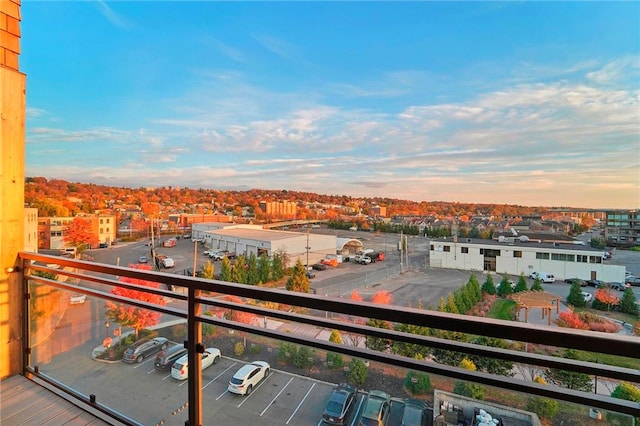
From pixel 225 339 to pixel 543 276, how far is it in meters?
12.6

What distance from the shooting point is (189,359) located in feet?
4.55

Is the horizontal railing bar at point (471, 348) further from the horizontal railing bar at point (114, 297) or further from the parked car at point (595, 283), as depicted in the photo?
the parked car at point (595, 283)

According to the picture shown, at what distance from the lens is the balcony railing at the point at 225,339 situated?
2.58 feet

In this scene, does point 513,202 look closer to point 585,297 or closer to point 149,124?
point 585,297

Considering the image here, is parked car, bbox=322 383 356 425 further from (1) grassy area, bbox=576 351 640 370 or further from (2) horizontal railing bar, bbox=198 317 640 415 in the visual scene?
(1) grassy area, bbox=576 351 640 370

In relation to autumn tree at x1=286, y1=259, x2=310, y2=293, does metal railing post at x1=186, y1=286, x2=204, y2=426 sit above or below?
above

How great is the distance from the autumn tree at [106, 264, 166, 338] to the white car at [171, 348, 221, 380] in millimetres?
240

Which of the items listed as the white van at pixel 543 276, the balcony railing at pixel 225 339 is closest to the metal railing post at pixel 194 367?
the balcony railing at pixel 225 339

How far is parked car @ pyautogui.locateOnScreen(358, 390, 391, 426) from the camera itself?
106 cm

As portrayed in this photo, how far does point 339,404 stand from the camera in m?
1.13

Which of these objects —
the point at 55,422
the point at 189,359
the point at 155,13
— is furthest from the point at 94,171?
the point at 189,359

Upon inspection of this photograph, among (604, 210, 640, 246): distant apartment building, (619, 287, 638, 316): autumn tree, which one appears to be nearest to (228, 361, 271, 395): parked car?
(604, 210, 640, 246): distant apartment building

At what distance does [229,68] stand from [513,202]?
11115mm

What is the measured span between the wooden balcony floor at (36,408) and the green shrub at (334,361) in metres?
1.42
